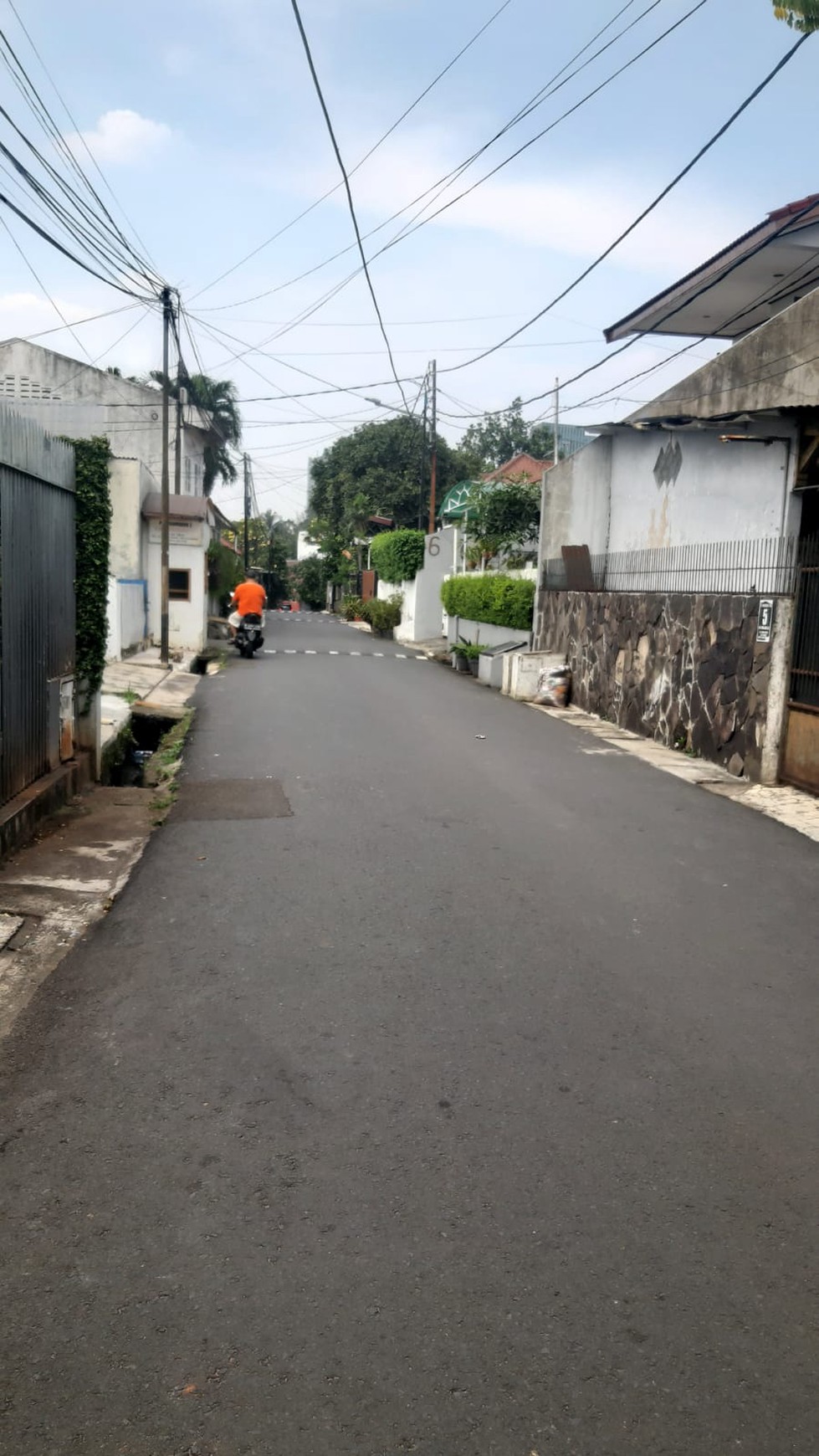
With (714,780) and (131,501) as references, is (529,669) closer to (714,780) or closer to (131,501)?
(714,780)

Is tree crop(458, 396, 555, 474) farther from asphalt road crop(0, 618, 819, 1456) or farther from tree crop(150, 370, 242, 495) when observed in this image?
asphalt road crop(0, 618, 819, 1456)

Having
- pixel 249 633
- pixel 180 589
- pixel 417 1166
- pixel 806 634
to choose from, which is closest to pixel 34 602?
pixel 417 1166

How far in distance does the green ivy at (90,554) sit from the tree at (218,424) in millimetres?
37734

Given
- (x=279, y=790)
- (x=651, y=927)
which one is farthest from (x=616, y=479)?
(x=651, y=927)

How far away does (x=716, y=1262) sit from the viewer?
10.4ft

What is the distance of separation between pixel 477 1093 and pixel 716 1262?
119cm

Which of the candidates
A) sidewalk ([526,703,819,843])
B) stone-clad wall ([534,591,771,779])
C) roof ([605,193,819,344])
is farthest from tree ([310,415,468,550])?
sidewalk ([526,703,819,843])

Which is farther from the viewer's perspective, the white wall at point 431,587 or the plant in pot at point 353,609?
the plant in pot at point 353,609

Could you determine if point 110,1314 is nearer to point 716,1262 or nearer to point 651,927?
point 716,1262

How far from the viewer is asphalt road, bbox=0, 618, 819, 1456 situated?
260 centimetres

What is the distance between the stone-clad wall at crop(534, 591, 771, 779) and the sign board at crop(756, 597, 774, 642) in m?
0.11

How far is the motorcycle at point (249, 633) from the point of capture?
27.3 meters

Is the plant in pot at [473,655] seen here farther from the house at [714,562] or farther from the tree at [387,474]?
the tree at [387,474]

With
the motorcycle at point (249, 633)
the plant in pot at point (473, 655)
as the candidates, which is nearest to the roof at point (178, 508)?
the motorcycle at point (249, 633)
